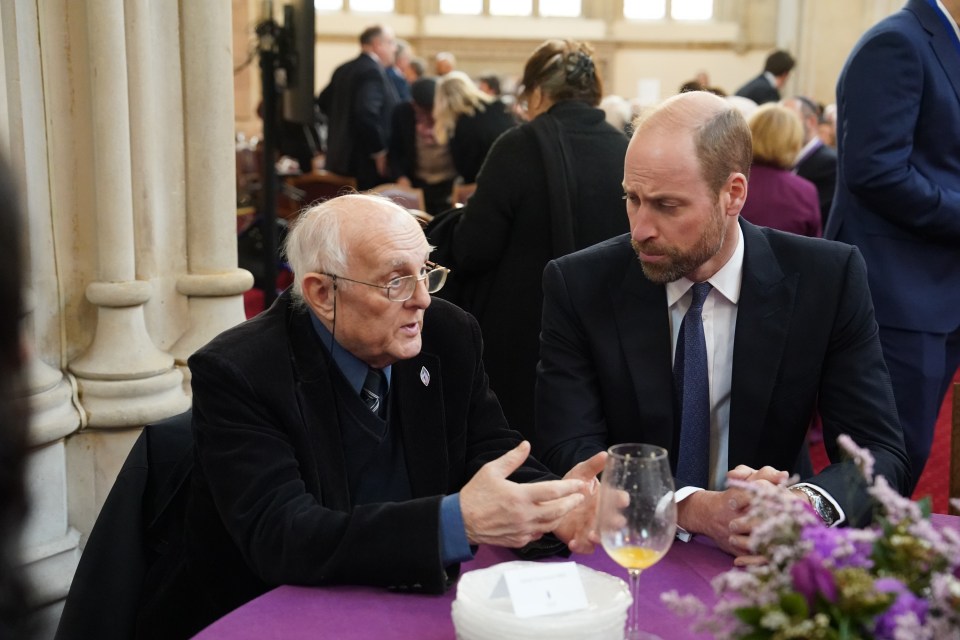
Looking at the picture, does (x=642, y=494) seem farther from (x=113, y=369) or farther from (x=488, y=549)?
(x=113, y=369)

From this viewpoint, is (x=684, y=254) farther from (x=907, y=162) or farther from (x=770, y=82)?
(x=770, y=82)

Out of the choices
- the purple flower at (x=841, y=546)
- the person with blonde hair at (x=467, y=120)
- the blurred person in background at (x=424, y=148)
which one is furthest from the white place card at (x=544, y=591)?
the blurred person in background at (x=424, y=148)

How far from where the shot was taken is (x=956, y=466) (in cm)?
217

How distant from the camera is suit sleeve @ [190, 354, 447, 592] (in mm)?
1661

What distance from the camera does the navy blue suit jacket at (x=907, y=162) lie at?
3.05m

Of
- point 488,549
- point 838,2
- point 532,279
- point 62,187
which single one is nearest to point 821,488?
point 488,549

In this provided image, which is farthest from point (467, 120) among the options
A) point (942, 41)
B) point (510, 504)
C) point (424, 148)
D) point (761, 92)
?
point (510, 504)

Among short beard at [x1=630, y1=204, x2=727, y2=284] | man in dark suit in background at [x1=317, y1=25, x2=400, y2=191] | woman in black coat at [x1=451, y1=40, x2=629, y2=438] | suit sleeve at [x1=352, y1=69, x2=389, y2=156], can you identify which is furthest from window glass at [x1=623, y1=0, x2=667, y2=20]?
short beard at [x1=630, y1=204, x2=727, y2=284]

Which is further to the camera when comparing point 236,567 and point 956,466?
point 956,466

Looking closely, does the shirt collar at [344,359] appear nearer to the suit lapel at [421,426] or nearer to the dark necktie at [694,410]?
the suit lapel at [421,426]

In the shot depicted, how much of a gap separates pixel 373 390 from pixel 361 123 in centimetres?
591

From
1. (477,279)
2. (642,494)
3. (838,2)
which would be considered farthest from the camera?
(838,2)

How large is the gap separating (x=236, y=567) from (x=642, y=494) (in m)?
0.91

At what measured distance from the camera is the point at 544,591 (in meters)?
1.44
